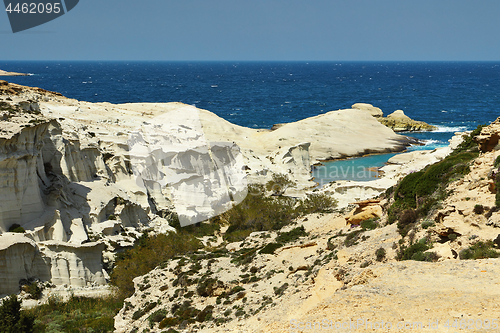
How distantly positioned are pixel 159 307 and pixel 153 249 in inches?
467

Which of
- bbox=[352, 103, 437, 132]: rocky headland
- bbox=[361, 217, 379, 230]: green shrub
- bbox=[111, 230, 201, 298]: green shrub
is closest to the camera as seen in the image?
bbox=[361, 217, 379, 230]: green shrub

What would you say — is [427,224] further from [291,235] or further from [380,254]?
[291,235]

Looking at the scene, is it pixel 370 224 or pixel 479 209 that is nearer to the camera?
pixel 479 209

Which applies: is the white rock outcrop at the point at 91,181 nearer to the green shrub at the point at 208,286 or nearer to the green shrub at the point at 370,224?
the green shrub at the point at 208,286

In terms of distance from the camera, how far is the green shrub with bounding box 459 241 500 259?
645 inches

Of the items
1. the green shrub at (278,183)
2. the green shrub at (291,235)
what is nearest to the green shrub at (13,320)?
the green shrub at (291,235)

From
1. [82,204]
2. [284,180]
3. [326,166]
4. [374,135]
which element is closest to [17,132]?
[82,204]

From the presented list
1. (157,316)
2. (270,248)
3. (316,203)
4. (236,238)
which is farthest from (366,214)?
(316,203)

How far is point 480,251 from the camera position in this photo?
16.6 metres

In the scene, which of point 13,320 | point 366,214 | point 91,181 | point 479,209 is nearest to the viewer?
point 479,209

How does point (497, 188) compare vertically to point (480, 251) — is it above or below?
above

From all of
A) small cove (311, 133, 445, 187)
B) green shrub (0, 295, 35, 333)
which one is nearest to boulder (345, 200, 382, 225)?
green shrub (0, 295, 35, 333)

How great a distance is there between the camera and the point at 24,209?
34.6 m

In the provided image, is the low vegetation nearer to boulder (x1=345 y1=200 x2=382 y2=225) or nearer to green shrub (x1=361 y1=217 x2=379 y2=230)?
green shrub (x1=361 y1=217 x2=379 y2=230)
